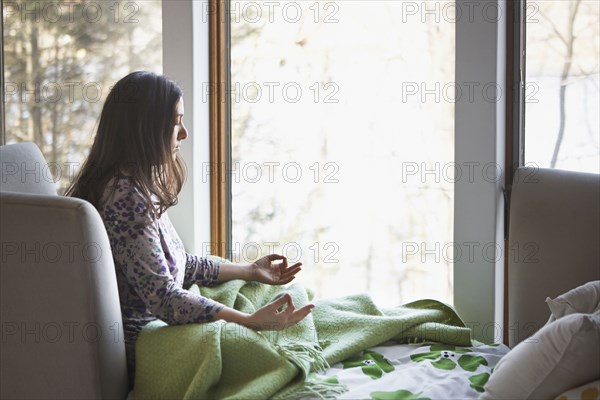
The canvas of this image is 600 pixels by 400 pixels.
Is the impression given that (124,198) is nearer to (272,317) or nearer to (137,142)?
(137,142)

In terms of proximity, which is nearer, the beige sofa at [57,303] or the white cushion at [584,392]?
the white cushion at [584,392]

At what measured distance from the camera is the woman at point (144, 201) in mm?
1969

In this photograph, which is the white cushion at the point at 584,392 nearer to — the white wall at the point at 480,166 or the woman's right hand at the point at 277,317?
the woman's right hand at the point at 277,317

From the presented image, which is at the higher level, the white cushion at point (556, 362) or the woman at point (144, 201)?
the woman at point (144, 201)

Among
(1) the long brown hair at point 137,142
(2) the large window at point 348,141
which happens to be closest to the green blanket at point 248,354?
(1) the long brown hair at point 137,142

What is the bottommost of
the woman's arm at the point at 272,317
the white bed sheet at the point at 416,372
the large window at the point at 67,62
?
the white bed sheet at the point at 416,372

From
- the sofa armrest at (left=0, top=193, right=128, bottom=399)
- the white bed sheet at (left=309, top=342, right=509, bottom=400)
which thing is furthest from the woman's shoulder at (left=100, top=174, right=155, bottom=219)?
the white bed sheet at (left=309, top=342, right=509, bottom=400)

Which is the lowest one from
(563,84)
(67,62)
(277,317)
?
(277,317)

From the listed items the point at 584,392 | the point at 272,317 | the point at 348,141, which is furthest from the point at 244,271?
the point at 584,392

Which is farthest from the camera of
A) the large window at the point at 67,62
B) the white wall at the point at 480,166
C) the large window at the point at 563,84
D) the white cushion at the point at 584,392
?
the large window at the point at 67,62

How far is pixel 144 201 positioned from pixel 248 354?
454 mm

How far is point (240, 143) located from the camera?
112 inches

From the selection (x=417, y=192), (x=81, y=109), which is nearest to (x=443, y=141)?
(x=417, y=192)

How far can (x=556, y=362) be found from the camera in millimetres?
1615
